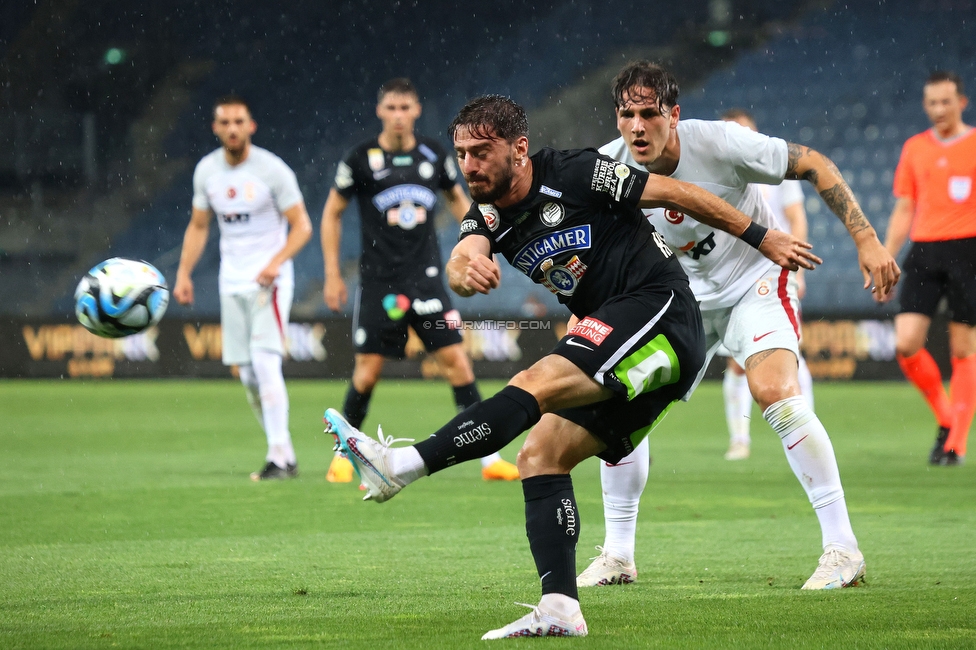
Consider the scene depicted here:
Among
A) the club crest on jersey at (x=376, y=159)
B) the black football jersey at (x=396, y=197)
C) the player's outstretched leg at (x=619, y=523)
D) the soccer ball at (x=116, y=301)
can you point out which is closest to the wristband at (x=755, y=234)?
the player's outstretched leg at (x=619, y=523)

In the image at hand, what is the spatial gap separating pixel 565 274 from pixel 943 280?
18.4 ft

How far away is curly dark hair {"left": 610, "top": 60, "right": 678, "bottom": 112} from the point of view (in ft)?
14.9

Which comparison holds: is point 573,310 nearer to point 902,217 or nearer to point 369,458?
point 369,458

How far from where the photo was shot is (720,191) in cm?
488

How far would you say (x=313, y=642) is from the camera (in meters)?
3.40

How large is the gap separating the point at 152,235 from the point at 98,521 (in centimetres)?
1780

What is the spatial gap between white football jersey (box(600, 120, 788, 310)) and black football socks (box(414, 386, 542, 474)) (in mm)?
1586

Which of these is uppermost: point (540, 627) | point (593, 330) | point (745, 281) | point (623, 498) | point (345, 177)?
point (345, 177)

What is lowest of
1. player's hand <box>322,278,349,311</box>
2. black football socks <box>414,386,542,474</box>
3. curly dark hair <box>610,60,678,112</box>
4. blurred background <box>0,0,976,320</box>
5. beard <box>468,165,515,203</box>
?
black football socks <box>414,386,542,474</box>

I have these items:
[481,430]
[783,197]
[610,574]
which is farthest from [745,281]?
[783,197]

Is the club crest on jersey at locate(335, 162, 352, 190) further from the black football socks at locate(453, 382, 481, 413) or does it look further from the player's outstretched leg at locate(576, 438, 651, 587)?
the player's outstretched leg at locate(576, 438, 651, 587)

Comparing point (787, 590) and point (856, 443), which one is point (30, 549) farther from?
point (856, 443)

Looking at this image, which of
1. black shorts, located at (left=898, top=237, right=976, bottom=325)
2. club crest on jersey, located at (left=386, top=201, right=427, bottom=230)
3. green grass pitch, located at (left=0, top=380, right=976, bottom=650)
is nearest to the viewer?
green grass pitch, located at (left=0, top=380, right=976, bottom=650)

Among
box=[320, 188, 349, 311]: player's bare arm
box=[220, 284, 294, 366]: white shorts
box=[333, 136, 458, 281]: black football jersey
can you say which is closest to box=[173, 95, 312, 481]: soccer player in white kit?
box=[220, 284, 294, 366]: white shorts
